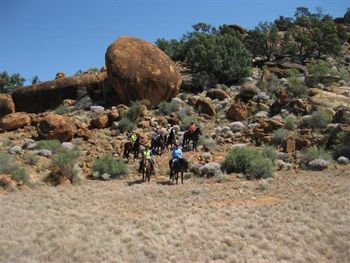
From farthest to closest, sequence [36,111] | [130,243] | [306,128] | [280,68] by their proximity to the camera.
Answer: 1. [280,68]
2. [36,111]
3. [306,128]
4. [130,243]

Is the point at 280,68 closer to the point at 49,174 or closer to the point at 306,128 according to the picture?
the point at 306,128

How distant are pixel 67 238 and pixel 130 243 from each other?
1.77m

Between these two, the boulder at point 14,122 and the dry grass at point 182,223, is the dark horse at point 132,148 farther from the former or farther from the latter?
the boulder at point 14,122

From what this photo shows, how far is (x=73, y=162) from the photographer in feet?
79.6

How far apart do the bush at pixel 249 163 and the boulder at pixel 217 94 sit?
1206 centimetres

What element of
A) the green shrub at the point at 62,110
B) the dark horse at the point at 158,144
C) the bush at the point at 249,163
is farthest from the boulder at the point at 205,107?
the green shrub at the point at 62,110

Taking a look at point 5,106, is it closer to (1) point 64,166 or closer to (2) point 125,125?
(2) point 125,125

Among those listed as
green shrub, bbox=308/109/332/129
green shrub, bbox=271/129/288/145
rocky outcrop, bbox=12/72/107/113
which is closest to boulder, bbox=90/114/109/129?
rocky outcrop, bbox=12/72/107/113

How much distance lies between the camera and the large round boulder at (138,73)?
34562 mm

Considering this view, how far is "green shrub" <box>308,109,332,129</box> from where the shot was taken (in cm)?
2802

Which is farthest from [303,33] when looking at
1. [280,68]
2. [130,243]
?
[130,243]

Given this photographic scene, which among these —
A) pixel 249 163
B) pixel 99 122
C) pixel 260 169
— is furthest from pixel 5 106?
pixel 260 169

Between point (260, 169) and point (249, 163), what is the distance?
0.80m

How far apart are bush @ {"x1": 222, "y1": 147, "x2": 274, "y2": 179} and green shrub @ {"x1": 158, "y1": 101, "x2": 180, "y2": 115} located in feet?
33.1
